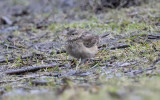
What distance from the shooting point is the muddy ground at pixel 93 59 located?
301 cm

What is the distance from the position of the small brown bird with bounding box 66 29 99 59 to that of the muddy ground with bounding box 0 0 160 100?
0.67 feet

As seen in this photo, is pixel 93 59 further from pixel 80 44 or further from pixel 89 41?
pixel 80 44

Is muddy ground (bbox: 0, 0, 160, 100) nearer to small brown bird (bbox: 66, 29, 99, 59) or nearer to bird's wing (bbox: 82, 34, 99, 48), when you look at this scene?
small brown bird (bbox: 66, 29, 99, 59)

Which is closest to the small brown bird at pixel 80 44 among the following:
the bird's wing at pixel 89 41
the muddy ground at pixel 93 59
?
the bird's wing at pixel 89 41

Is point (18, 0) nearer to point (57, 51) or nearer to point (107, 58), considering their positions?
point (57, 51)

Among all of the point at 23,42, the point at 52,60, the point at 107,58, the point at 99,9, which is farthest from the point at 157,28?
the point at 99,9

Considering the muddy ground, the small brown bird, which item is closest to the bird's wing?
the small brown bird

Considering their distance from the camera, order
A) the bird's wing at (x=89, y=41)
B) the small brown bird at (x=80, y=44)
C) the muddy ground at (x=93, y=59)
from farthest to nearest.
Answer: the bird's wing at (x=89, y=41), the small brown bird at (x=80, y=44), the muddy ground at (x=93, y=59)

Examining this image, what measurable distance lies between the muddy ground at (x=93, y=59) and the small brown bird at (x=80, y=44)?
204 millimetres

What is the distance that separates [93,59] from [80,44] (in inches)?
21.8

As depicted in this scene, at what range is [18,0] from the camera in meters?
16.9

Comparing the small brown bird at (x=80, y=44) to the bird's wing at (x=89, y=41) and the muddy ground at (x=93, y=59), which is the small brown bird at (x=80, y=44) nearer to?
the bird's wing at (x=89, y=41)

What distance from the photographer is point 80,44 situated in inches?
209

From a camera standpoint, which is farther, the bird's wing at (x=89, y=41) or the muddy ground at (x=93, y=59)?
the bird's wing at (x=89, y=41)
